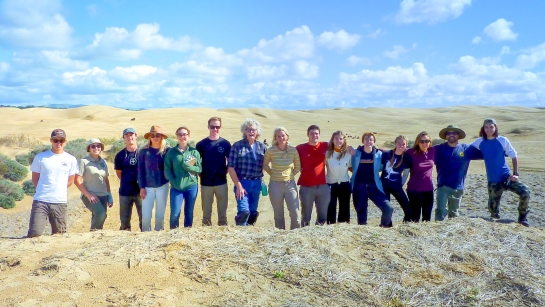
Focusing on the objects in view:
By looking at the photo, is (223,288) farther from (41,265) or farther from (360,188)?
(360,188)

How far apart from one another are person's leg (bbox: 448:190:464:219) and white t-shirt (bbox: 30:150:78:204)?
5600mm

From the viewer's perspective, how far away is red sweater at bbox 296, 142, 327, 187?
614cm

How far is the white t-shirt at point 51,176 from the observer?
546cm

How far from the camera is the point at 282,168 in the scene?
6.03m

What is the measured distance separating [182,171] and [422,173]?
3527mm

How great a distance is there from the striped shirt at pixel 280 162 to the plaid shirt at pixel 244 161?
0.46ft

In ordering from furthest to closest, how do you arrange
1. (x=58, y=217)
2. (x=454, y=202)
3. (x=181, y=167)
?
(x=454, y=202)
(x=181, y=167)
(x=58, y=217)

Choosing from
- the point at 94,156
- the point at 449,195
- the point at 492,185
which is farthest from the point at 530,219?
the point at 94,156

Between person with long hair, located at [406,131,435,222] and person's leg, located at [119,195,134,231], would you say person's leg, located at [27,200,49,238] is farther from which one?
person with long hair, located at [406,131,435,222]

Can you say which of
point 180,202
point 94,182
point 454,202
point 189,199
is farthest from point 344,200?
point 94,182

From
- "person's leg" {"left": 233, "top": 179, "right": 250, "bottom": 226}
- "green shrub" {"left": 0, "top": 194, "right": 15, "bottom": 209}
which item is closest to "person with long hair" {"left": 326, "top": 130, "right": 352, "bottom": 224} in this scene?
"person's leg" {"left": 233, "top": 179, "right": 250, "bottom": 226}

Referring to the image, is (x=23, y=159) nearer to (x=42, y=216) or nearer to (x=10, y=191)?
(x=10, y=191)

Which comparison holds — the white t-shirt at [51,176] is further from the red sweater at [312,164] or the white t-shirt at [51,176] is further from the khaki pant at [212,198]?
the red sweater at [312,164]

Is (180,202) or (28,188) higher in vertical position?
(180,202)
